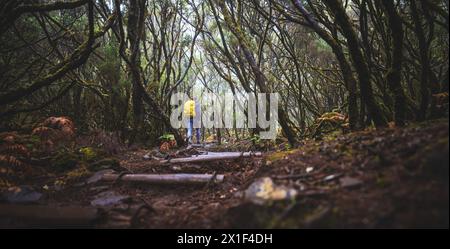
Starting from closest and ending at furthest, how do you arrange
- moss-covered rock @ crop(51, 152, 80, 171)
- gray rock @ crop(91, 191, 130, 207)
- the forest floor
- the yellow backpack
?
1. the forest floor
2. gray rock @ crop(91, 191, 130, 207)
3. moss-covered rock @ crop(51, 152, 80, 171)
4. the yellow backpack

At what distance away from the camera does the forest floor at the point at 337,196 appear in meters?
2.31

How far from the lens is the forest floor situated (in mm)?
2311

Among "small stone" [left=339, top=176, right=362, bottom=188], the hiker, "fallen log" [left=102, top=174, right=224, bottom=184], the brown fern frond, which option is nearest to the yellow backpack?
the hiker

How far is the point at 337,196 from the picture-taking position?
2.73 metres

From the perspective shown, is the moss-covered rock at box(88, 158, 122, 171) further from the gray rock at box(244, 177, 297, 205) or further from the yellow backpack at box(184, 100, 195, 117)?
the yellow backpack at box(184, 100, 195, 117)

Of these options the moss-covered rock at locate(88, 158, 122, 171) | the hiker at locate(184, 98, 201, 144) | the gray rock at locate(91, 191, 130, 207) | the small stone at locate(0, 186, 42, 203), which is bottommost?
the gray rock at locate(91, 191, 130, 207)

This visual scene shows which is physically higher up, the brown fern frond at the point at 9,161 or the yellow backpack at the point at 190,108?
the yellow backpack at the point at 190,108

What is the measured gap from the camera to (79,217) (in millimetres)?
3457

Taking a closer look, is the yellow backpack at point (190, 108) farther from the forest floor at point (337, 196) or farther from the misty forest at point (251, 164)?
the forest floor at point (337, 196)

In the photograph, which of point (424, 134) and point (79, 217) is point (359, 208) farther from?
point (79, 217)

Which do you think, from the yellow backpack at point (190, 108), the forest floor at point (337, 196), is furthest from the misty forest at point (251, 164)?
the yellow backpack at point (190, 108)

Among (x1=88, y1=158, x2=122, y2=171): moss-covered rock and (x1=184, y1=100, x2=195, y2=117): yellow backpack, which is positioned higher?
(x1=184, y1=100, x2=195, y2=117): yellow backpack

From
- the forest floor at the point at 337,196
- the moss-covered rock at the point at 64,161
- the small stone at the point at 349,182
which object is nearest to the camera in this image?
the forest floor at the point at 337,196

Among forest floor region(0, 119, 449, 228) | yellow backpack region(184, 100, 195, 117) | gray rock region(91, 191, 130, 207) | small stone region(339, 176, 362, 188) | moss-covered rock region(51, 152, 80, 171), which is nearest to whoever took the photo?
forest floor region(0, 119, 449, 228)
